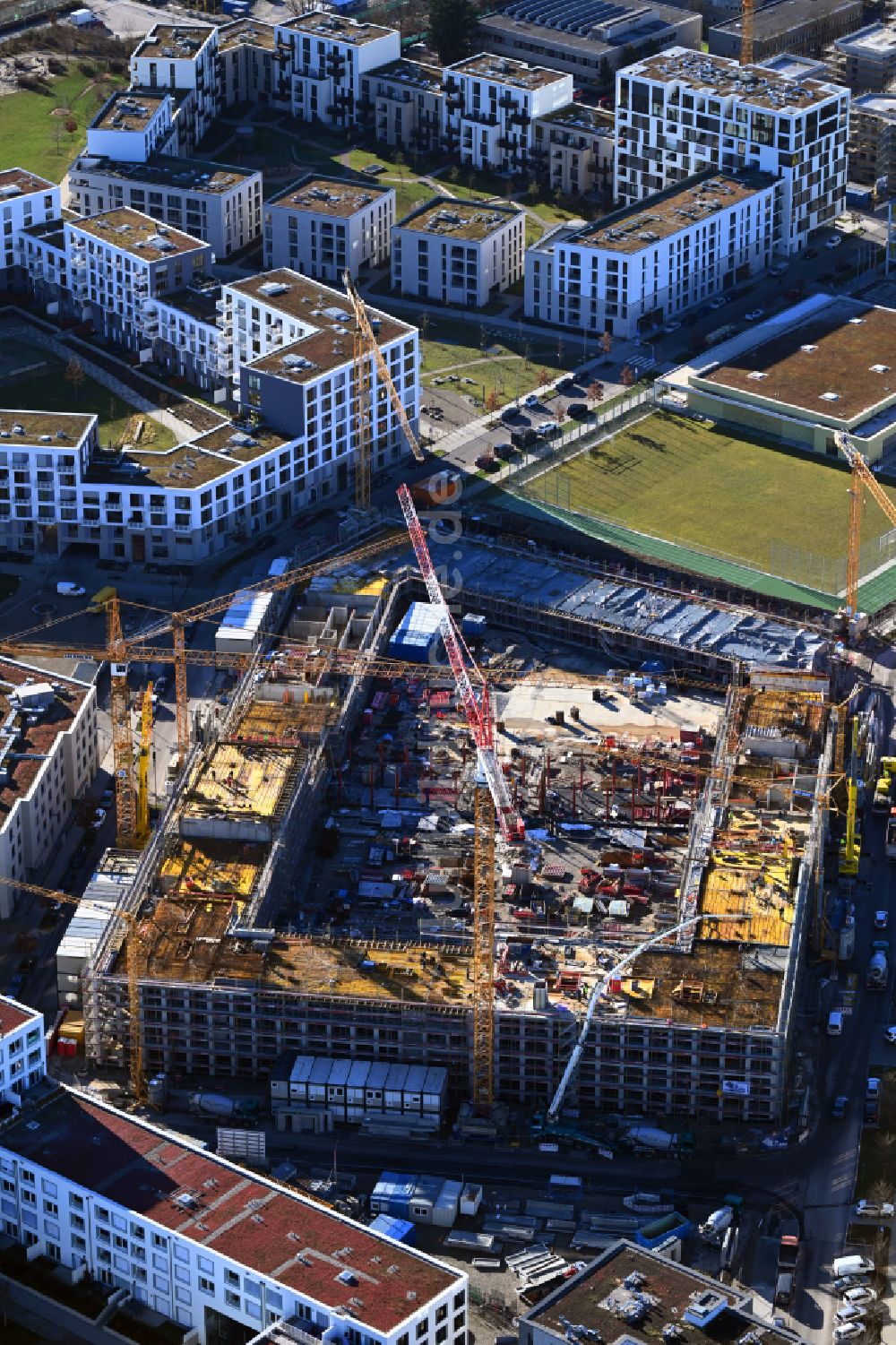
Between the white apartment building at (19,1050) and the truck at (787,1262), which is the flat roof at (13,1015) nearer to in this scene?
the white apartment building at (19,1050)

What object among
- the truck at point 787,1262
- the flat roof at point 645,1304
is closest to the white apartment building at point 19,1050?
the flat roof at point 645,1304

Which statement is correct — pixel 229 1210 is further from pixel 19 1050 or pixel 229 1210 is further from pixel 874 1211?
pixel 874 1211

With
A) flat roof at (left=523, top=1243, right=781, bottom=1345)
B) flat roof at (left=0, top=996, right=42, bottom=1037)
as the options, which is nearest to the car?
flat roof at (left=523, top=1243, right=781, bottom=1345)

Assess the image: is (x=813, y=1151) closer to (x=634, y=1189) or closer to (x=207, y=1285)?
(x=634, y=1189)

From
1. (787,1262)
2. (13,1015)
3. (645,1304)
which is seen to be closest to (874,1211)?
(787,1262)

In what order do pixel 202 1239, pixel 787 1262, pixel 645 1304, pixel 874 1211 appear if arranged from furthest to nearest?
1. pixel 874 1211
2. pixel 787 1262
3. pixel 202 1239
4. pixel 645 1304
